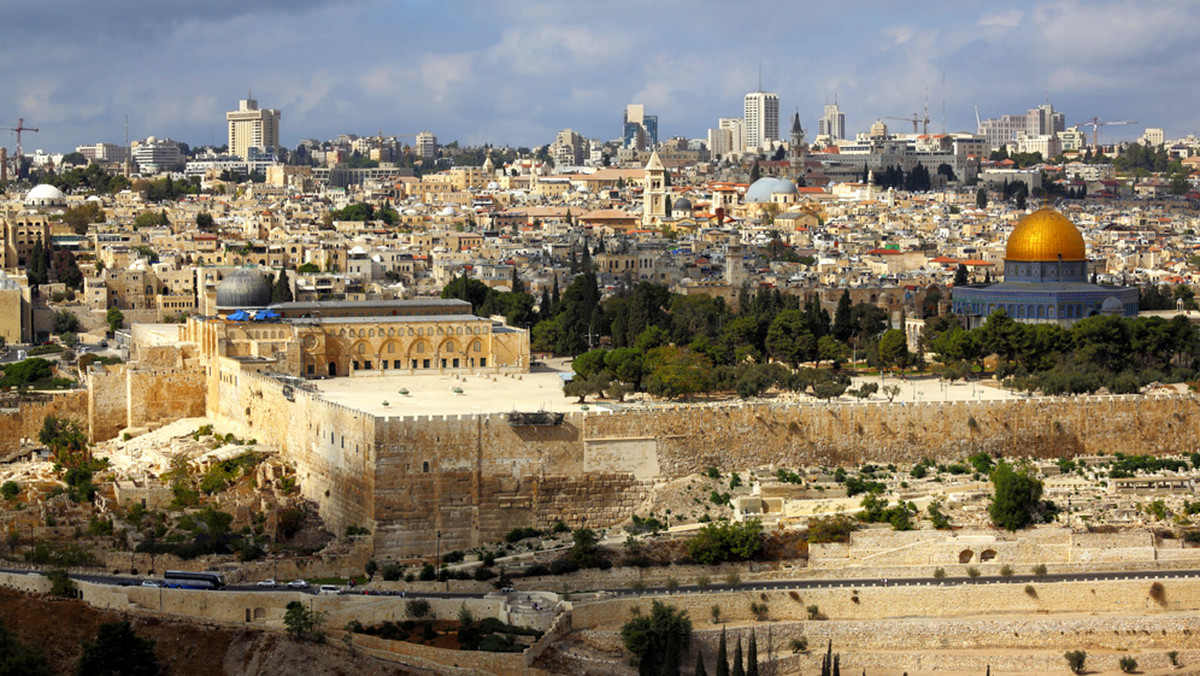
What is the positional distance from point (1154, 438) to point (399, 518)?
1808cm

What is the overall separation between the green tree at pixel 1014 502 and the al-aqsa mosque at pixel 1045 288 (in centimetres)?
1955

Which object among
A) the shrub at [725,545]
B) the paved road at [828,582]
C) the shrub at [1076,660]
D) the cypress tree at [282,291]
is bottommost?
the shrub at [1076,660]

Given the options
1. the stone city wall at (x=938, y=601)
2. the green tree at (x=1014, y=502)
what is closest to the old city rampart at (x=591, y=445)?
the green tree at (x=1014, y=502)

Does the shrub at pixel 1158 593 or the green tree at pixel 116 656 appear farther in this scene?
the shrub at pixel 1158 593

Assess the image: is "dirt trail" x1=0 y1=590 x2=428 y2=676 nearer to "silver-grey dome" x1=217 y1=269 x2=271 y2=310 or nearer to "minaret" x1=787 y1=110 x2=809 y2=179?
"silver-grey dome" x1=217 y1=269 x2=271 y2=310

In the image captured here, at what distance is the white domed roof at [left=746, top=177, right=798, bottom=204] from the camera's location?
134 meters

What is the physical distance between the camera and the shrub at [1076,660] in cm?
3581

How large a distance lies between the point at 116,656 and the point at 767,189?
104 m

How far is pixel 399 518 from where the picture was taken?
128ft

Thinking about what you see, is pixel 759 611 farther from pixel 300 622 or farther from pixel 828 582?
pixel 300 622

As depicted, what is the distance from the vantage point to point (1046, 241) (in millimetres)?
62250

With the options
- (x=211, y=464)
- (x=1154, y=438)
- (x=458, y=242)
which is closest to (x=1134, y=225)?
(x=458, y=242)

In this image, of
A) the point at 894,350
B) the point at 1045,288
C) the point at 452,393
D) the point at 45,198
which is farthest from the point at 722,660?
the point at 45,198

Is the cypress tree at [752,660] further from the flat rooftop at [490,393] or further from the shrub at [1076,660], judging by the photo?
the flat rooftop at [490,393]
